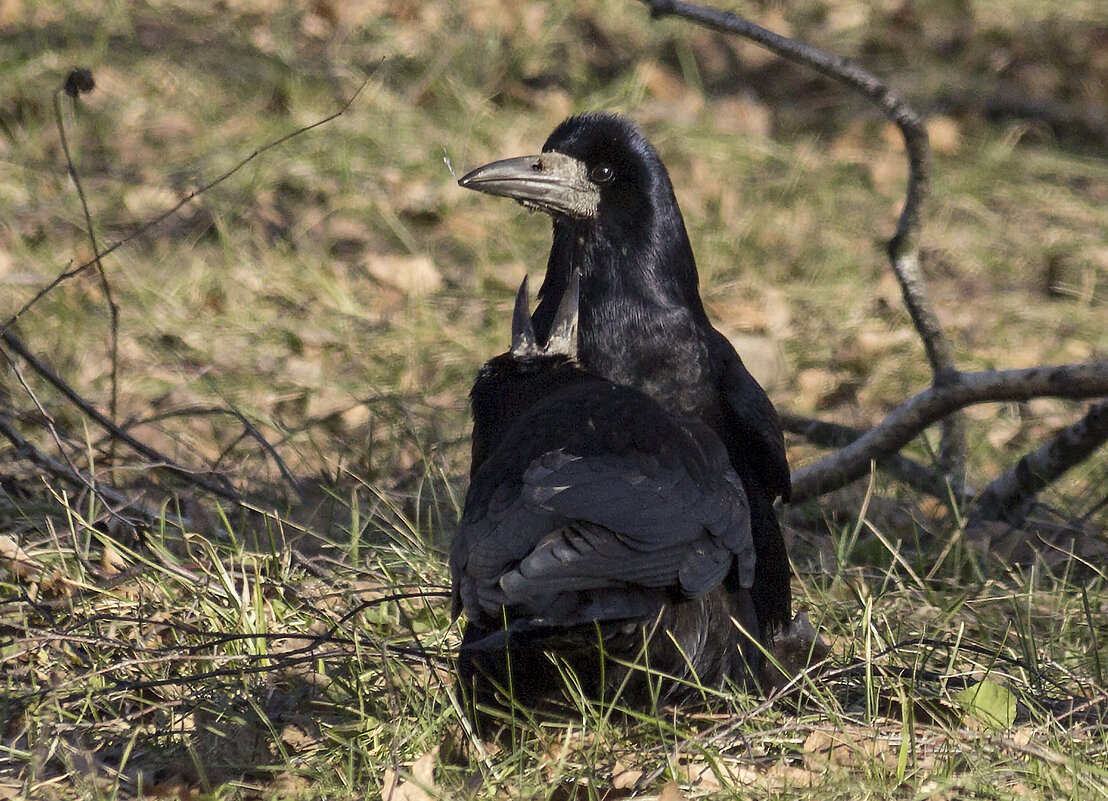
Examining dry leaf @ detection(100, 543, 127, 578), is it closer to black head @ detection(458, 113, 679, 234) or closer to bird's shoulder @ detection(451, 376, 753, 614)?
bird's shoulder @ detection(451, 376, 753, 614)

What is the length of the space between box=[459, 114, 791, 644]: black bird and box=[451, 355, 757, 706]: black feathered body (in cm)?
20

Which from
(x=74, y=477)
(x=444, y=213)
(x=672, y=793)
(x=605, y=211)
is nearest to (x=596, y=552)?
(x=672, y=793)

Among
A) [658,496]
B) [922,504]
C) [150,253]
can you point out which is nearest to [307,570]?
[658,496]

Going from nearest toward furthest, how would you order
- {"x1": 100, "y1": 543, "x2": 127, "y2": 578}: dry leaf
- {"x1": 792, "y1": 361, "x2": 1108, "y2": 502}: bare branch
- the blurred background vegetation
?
{"x1": 100, "y1": 543, "x2": 127, "y2": 578}: dry leaf < {"x1": 792, "y1": 361, "x2": 1108, "y2": 502}: bare branch < the blurred background vegetation

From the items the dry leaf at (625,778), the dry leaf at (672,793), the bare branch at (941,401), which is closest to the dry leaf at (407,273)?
the bare branch at (941,401)

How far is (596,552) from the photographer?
2.22 meters

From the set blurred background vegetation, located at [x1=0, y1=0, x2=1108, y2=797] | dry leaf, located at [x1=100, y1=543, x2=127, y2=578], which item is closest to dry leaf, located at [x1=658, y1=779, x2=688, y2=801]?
blurred background vegetation, located at [x1=0, y1=0, x2=1108, y2=797]

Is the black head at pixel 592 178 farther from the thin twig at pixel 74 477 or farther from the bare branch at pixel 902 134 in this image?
the thin twig at pixel 74 477

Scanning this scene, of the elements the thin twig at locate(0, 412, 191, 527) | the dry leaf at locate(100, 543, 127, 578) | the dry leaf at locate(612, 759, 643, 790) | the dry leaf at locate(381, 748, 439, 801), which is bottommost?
the dry leaf at locate(612, 759, 643, 790)

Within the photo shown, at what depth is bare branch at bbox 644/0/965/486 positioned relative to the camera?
342 cm

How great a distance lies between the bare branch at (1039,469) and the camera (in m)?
3.58

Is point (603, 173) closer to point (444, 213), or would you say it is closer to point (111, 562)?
Answer: point (111, 562)

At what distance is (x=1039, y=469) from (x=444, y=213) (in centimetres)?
329

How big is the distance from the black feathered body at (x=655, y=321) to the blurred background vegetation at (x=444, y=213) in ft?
2.49
